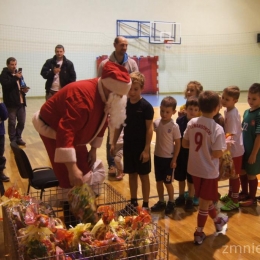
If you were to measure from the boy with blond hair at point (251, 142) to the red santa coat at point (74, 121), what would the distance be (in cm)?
158

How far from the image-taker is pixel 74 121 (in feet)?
6.40

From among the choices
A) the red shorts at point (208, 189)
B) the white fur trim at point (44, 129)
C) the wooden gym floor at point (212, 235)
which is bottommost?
the wooden gym floor at point (212, 235)

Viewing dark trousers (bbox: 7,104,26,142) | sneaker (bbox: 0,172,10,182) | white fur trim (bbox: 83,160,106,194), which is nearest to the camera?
white fur trim (bbox: 83,160,106,194)

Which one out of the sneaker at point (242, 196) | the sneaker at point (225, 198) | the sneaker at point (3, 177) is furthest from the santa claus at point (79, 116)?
the sneaker at point (3, 177)

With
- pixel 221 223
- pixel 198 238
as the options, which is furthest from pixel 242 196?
pixel 198 238

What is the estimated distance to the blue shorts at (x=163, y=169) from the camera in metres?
3.21

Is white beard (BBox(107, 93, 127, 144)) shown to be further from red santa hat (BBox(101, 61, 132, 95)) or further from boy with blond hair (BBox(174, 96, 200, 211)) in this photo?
boy with blond hair (BBox(174, 96, 200, 211))

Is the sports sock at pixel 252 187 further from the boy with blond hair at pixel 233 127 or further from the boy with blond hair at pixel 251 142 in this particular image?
the boy with blond hair at pixel 233 127

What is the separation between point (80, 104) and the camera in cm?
199

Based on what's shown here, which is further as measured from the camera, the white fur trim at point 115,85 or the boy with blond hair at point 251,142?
the boy with blond hair at point 251,142

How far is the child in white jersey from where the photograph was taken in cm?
314

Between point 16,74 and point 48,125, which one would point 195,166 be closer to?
point 48,125

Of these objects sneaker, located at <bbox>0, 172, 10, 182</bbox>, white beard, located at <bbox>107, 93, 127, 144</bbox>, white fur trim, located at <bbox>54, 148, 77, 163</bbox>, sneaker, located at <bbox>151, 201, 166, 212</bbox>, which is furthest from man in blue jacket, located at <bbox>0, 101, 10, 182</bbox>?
white fur trim, located at <bbox>54, 148, 77, 163</bbox>

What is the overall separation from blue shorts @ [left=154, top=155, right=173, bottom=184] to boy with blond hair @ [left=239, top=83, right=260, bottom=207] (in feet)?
2.39
